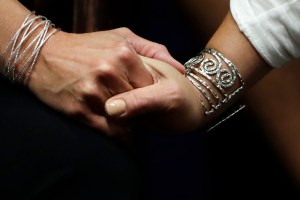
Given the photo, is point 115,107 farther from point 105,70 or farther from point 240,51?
point 240,51

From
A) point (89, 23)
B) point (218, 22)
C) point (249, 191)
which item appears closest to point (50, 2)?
point (89, 23)

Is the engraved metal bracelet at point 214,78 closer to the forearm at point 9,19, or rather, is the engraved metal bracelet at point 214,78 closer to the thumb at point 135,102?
the thumb at point 135,102

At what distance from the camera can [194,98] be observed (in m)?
0.74

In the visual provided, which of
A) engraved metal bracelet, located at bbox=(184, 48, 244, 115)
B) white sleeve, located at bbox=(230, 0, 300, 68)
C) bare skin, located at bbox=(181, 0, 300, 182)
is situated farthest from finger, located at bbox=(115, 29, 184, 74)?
bare skin, located at bbox=(181, 0, 300, 182)

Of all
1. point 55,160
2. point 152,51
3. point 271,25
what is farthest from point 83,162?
point 271,25

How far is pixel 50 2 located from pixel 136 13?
241 mm

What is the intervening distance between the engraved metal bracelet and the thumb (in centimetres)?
12

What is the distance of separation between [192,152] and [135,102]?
348 millimetres

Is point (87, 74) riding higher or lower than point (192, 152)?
higher

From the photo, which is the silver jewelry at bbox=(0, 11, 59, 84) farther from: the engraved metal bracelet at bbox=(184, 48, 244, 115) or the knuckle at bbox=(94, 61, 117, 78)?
the engraved metal bracelet at bbox=(184, 48, 244, 115)

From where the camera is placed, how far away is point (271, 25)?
732 mm

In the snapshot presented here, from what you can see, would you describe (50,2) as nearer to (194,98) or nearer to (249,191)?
(194,98)

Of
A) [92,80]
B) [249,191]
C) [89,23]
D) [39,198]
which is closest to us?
[39,198]

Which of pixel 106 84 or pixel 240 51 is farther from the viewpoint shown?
pixel 240 51
